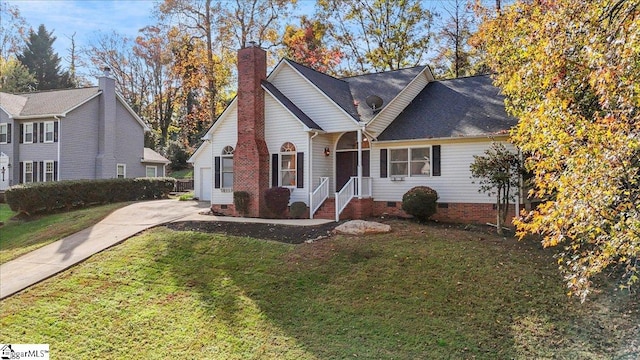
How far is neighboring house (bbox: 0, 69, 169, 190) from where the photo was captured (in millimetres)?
25766

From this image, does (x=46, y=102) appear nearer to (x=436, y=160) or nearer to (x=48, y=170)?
(x=48, y=170)

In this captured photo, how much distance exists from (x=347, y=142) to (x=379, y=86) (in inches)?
136

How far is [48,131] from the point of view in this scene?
85.1ft

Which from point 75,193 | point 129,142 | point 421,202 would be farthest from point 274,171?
point 129,142

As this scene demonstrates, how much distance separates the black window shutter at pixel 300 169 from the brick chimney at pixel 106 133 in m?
17.0

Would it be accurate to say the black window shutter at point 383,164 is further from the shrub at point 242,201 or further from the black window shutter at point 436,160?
the shrub at point 242,201

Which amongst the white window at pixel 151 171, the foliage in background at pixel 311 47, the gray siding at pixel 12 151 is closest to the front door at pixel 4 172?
the gray siding at pixel 12 151

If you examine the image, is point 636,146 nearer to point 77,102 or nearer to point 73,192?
point 73,192

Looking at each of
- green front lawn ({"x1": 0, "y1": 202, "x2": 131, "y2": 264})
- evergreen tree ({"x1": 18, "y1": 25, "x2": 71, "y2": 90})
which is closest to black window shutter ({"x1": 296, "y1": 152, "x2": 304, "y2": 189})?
green front lawn ({"x1": 0, "y1": 202, "x2": 131, "y2": 264})

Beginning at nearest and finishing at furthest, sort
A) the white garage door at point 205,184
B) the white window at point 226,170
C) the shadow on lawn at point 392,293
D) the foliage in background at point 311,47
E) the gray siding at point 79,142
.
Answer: the shadow on lawn at point 392,293, the white window at point 226,170, the white garage door at point 205,184, the gray siding at point 79,142, the foliage in background at point 311,47

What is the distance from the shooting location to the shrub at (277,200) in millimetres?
15719

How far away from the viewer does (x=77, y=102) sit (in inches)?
1038

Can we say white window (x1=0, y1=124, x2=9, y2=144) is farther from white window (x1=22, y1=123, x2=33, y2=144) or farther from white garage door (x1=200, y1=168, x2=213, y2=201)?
white garage door (x1=200, y1=168, x2=213, y2=201)

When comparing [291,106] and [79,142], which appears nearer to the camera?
[291,106]
